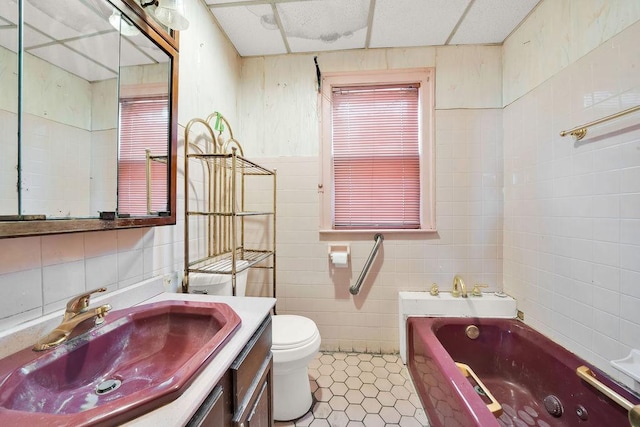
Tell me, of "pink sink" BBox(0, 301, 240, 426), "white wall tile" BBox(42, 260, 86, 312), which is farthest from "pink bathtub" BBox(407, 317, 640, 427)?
"white wall tile" BBox(42, 260, 86, 312)

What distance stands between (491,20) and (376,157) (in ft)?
3.77

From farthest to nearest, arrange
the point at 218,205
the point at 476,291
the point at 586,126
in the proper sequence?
the point at 476,291 → the point at 218,205 → the point at 586,126

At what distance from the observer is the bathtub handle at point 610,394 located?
0.86m

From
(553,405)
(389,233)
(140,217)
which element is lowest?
(553,405)

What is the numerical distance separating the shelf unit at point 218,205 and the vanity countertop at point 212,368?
1.02 ft

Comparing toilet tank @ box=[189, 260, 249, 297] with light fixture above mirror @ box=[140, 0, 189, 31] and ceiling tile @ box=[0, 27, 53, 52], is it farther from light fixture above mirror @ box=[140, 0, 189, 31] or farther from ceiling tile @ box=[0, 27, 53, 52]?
light fixture above mirror @ box=[140, 0, 189, 31]

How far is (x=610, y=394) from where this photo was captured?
40.0 inches

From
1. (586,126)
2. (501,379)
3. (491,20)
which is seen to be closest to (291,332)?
(501,379)

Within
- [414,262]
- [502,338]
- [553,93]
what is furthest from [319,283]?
[553,93]

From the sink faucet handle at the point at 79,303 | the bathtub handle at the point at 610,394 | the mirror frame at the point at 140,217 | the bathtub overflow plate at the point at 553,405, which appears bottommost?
the bathtub overflow plate at the point at 553,405

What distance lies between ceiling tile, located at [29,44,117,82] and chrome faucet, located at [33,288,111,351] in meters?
0.70

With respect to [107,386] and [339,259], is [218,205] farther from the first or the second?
[107,386]

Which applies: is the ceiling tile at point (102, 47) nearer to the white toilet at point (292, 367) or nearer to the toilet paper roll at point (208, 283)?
the toilet paper roll at point (208, 283)

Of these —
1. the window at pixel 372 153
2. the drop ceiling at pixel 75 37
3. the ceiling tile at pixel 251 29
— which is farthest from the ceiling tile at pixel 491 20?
the drop ceiling at pixel 75 37
